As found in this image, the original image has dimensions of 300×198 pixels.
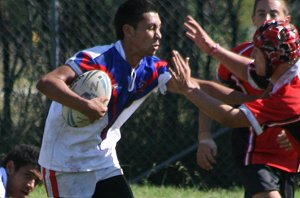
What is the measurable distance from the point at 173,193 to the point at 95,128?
2849 millimetres

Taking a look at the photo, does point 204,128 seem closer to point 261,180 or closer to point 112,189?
point 261,180

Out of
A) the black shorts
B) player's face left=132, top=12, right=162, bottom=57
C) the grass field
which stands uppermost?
player's face left=132, top=12, right=162, bottom=57

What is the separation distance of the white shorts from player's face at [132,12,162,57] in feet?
2.33

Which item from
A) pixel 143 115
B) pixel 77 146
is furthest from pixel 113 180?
pixel 143 115

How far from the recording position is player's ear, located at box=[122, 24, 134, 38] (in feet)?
19.4

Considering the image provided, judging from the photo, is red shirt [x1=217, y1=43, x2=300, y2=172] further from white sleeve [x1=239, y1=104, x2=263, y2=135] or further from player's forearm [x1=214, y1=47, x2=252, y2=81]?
player's forearm [x1=214, y1=47, x2=252, y2=81]

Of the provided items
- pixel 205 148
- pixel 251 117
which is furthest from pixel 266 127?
pixel 205 148

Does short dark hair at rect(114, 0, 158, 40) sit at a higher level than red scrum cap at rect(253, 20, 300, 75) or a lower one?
higher

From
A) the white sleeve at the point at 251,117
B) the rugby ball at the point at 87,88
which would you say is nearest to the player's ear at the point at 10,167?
the rugby ball at the point at 87,88

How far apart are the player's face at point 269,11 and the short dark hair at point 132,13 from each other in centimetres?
85

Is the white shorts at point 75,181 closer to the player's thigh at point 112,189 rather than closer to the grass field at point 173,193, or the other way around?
the player's thigh at point 112,189

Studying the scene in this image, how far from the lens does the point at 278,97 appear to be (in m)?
5.53

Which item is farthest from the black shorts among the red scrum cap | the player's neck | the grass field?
the grass field

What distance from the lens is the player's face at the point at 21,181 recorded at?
6.30m
